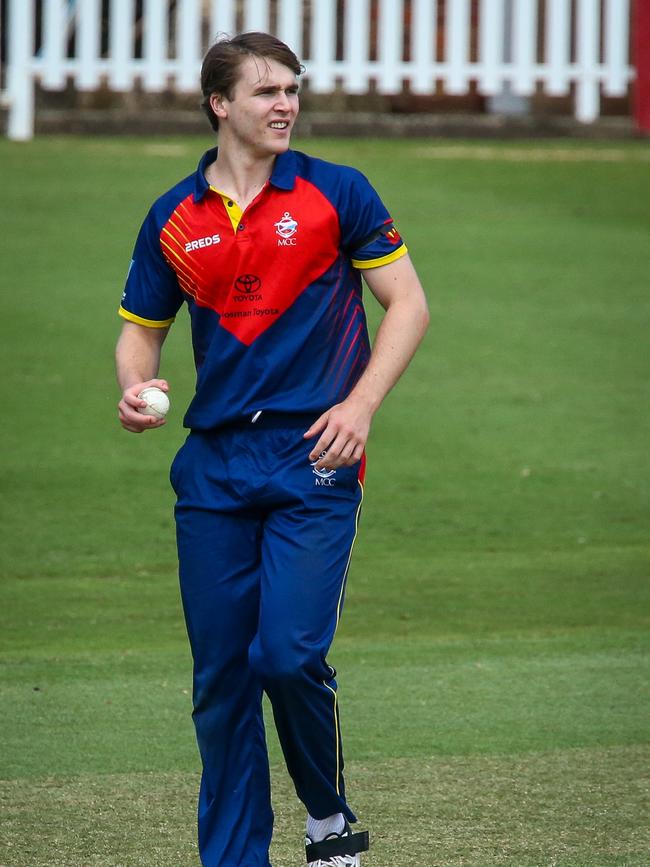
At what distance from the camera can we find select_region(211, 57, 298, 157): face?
446cm

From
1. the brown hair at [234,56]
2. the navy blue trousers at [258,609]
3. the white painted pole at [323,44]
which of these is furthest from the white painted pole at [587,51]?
the navy blue trousers at [258,609]

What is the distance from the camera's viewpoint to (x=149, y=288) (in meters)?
4.66

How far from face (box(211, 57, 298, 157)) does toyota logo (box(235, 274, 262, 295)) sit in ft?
1.11

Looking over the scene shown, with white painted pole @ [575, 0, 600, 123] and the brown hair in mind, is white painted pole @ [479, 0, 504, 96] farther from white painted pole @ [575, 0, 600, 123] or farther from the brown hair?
the brown hair

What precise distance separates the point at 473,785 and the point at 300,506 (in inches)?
55.7

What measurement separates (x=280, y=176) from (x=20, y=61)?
13.4m

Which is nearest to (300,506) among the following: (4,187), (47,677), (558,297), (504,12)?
(47,677)

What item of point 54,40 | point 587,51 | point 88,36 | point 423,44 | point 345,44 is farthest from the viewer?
point 587,51

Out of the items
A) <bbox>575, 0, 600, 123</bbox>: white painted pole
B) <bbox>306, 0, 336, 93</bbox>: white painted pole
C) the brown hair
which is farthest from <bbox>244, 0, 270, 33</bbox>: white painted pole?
the brown hair

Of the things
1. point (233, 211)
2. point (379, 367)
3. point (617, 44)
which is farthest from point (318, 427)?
point (617, 44)

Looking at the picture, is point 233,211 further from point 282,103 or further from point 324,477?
point 324,477

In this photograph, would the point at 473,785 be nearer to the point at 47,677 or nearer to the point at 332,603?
the point at 332,603

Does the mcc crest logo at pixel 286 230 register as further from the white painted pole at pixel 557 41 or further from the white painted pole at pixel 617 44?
the white painted pole at pixel 617 44

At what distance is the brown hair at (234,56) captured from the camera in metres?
4.50
